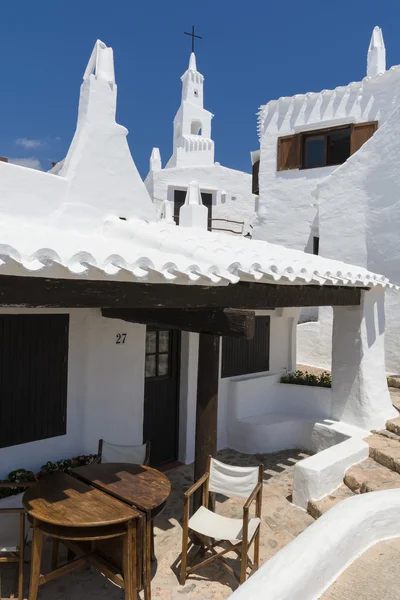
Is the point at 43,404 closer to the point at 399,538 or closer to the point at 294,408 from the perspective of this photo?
the point at 399,538

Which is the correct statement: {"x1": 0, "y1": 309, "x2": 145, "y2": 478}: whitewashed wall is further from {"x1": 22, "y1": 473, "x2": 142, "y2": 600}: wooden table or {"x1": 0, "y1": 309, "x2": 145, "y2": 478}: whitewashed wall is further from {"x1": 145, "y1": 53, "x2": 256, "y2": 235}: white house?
{"x1": 145, "y1": 53, "x2": 256, "y2": 235}: white house

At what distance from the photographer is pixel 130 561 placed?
3.68 meters

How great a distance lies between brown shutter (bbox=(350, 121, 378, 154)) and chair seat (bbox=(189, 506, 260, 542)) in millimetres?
12237

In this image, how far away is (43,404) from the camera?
542cm

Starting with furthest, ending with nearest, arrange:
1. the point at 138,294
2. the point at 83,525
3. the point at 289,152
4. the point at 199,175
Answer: the point at 199,175, the point at 289,152, the point at 138,294, the point at 83,525

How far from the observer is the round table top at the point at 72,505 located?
3545mm

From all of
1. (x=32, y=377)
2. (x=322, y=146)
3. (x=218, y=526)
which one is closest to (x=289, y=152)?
(x=322, y=146)

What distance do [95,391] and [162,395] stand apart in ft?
5.06

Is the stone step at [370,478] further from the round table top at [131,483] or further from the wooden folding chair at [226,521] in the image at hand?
the round table top at [131,483]

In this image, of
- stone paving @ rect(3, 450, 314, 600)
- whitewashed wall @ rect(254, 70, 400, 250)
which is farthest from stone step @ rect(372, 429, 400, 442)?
whitewashed wall @ rect(254, 70, 400, 250)

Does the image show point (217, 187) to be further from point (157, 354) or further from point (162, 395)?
point (162, 395)

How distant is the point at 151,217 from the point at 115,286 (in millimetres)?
4589

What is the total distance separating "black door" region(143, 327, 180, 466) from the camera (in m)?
7.09

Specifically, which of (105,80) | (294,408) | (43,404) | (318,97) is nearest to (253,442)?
(294,408)
